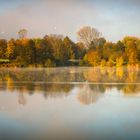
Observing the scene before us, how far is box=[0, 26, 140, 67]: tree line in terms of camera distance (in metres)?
30.9

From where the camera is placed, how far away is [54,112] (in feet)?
14.0

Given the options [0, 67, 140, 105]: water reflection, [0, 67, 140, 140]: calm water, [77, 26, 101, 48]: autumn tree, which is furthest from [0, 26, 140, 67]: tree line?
[0, 67, 140, 140]: calm water

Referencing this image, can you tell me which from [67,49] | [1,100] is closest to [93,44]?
[67,49]

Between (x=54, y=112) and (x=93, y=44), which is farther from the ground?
(x=93, y=44)

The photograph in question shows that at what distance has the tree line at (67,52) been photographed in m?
30.9

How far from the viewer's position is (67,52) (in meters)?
37.1

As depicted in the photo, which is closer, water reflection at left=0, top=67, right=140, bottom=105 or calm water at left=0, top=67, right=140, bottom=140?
calm water at left=0, top=67, right=140, bottom=140

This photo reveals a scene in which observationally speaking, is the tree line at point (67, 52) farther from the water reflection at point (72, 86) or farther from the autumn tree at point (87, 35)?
the water reflection at point (72, 86)

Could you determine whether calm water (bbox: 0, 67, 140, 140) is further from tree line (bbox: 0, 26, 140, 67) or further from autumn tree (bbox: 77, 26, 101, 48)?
autumn tree (bbox: 77, 26, 101, 48)

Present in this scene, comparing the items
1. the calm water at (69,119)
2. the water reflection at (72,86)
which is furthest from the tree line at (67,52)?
the calm water at (69,119)

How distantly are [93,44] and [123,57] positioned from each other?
362 inches

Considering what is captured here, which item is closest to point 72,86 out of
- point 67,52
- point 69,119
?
point 69,119

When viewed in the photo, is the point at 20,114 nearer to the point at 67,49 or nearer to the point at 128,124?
the point at 128,124

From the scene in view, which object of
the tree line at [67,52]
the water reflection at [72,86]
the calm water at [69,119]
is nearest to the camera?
the calm water at [69,119]
